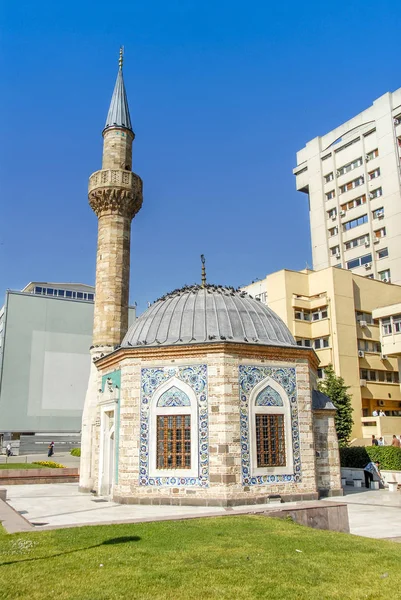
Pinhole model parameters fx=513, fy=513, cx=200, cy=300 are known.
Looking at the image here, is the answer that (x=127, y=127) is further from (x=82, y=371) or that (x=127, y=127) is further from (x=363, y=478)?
(x=82, y=371)

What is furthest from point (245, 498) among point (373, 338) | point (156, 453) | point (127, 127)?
point (373, 338)

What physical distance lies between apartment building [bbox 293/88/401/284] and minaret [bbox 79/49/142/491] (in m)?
22.5

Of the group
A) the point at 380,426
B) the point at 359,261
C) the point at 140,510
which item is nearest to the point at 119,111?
the point at 140,510

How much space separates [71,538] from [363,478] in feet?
46.9

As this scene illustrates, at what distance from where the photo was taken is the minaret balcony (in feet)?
72.2

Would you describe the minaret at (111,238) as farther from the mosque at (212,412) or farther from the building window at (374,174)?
the building window at (374,174)

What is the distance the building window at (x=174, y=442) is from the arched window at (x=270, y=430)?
1828 millimetres

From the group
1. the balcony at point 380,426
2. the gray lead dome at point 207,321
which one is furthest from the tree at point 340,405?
the gray lead dome at point 207,321

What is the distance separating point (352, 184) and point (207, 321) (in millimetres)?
30082

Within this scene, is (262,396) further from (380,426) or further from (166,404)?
(380,426)

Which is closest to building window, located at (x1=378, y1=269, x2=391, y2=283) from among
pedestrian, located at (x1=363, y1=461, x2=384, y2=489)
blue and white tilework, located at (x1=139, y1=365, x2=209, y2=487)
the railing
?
pedestrian, located at (x1=363, y1=461, x2=384, y2=489)

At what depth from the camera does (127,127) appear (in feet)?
77.3

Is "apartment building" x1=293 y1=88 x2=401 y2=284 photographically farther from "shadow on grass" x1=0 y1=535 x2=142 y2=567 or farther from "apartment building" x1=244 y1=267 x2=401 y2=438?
"shadow on grass" x1=0 y1=535 x2=142 y2=567

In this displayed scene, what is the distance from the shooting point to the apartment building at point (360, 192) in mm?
38156
